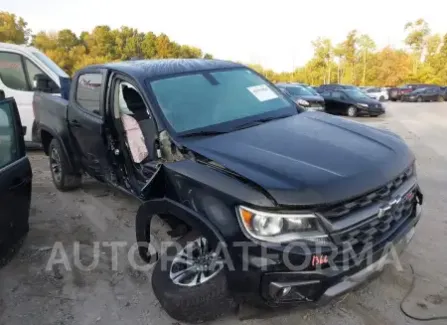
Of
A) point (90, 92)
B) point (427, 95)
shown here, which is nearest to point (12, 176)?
point (90, 92)

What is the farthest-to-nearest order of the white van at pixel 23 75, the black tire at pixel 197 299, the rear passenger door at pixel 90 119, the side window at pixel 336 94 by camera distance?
the side window at pixel 336 94
the white van at pixel 23 75
the rear passenger door at pixel 90 119
the black tire at pixel 197 299

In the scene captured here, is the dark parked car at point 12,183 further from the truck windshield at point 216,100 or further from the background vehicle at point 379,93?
the background vehicle at point 379,93

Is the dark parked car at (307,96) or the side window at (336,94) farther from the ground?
the dark parked car at (307,96)

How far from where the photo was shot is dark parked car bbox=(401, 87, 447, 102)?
1253 inches

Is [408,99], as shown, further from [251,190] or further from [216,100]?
[251,190]

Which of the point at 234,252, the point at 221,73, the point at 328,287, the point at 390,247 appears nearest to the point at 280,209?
the point at 234,252

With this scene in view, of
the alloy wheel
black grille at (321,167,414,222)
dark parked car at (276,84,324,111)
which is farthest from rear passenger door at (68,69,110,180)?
dark parked car at (276,84,324,111)

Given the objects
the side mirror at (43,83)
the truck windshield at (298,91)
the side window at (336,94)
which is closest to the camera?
the side mirror at (43,83)

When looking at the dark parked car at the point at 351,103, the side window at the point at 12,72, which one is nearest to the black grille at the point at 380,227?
the side window at the point at 12,72

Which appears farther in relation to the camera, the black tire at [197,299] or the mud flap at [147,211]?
the mud flap at [147,211]

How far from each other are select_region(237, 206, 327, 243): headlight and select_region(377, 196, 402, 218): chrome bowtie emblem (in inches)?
18.4

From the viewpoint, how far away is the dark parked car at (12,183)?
3094 millimetres

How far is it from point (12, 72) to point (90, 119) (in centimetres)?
435

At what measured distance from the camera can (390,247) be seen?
255 centimetres
